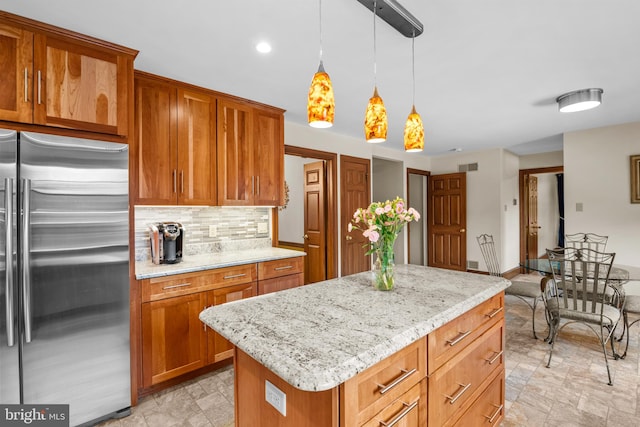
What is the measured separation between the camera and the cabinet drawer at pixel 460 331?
1283mm

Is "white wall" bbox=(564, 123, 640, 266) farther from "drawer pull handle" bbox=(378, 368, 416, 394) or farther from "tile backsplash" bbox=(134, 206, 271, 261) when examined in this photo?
"drawer pull handle" bbox=(378, 368, 416, 394)

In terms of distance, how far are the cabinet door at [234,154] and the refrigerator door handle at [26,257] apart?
4.39 feet

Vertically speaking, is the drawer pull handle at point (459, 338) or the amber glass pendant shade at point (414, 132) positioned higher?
the amber glass pendant shade at point (414, 132)

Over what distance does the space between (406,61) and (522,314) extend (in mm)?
3452

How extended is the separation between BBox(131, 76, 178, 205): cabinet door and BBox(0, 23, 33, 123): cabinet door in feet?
2.17

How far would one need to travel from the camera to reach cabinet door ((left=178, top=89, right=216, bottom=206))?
2635 mm

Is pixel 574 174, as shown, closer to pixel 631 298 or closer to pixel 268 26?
pixel 631 298

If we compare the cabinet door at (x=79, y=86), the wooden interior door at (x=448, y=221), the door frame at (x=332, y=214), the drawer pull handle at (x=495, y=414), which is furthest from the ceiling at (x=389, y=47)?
the wooden interior door at (x=448, y=221)

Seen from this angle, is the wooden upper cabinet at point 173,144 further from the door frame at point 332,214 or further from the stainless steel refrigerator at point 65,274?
the door frame at point 332,214

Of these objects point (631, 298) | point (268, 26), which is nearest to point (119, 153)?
point (268, 26)

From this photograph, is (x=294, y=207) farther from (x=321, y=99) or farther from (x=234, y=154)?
Result: (x=321, y=99)

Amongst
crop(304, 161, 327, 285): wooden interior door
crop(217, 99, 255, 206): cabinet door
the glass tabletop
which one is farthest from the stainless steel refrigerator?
the glass tabletop

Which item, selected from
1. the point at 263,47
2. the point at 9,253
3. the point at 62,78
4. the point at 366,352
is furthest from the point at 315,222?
the point at 366,352

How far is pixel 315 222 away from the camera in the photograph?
4.67 metres
